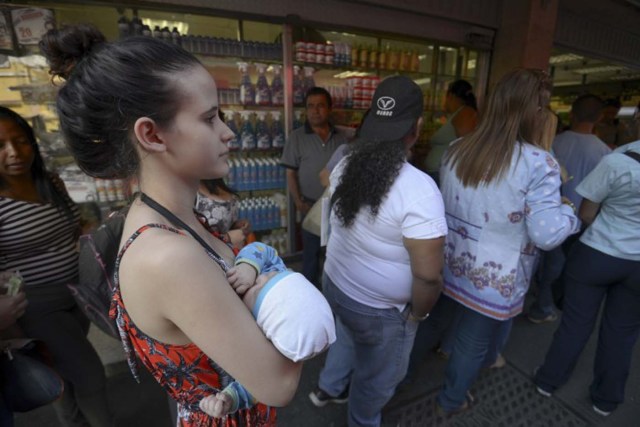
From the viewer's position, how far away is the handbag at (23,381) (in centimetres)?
123

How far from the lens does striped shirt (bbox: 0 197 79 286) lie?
4.65 ft

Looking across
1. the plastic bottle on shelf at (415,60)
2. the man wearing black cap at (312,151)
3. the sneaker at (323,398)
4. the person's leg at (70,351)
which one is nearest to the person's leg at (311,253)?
the man wearing black cap at (312,151)

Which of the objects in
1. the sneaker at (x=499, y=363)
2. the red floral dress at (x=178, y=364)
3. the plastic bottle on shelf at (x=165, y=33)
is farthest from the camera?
the plastic bottle on shelf at (x=165, y=33)

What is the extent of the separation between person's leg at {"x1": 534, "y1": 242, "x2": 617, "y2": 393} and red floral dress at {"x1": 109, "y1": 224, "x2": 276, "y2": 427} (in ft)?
6.40

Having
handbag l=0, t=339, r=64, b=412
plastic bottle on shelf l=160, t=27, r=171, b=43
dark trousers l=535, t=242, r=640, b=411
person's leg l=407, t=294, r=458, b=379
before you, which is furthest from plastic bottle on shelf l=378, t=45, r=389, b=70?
handbag l=0, t=339, r=64, b=412

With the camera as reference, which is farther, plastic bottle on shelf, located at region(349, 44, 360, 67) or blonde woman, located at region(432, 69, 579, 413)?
plastic bottle on shelf, located at region(349, 44, 360, 67)

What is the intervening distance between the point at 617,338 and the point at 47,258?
3.05 metres

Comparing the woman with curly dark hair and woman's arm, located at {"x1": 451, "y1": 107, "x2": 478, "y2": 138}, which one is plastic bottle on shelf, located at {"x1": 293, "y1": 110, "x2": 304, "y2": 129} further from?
the woman with curly dark hair

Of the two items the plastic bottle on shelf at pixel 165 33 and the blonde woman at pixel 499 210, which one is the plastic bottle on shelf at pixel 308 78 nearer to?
the plastic bottle on shelf at pixel 165 33

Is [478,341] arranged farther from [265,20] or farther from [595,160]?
[265,20]

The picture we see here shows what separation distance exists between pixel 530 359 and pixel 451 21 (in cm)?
363

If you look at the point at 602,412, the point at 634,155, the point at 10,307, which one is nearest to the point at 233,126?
the point at 10,307

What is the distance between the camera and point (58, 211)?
1.58 meters

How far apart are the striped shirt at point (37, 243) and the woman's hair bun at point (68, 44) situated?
1.02 meters
